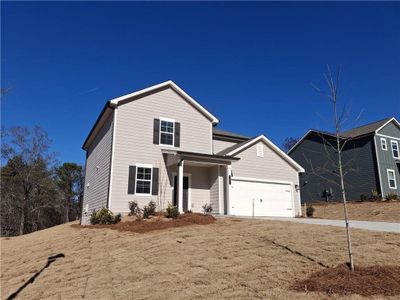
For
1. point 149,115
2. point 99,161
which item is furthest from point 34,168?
point 149,115

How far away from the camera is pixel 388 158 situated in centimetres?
2848

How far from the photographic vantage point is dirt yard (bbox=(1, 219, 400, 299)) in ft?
19.4

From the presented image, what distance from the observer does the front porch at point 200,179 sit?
16328 millimetres

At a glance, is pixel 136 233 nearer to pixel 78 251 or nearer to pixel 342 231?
pixel 78 251

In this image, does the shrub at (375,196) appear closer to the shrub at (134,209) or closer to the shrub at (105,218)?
the shrub at (134,209)

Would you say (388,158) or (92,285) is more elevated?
(388,158)

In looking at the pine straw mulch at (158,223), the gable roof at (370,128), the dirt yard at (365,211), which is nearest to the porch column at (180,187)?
the pine straw mulch at (158,223)

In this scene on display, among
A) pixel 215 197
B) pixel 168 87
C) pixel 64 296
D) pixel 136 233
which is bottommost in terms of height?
pixel 64 296

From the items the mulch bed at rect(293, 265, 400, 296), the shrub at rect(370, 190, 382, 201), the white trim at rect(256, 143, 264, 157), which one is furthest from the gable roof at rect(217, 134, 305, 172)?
the mulch bed at rect(293, 265, 400, 296)

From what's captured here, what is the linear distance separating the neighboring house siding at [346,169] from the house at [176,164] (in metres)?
8.71

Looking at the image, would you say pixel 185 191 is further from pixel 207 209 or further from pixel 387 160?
pixel 387 160

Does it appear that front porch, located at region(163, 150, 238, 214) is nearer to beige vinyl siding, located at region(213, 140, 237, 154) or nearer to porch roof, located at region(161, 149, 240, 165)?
porch roof, located at region(161, 149, 240, 165)

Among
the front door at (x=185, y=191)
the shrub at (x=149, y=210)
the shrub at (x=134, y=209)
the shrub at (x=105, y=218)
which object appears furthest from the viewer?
the front door at (x=185, y=191)

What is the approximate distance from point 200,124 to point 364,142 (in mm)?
18206
